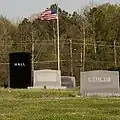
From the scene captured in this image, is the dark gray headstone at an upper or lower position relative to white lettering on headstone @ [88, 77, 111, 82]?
lower

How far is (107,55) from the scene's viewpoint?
4984cm

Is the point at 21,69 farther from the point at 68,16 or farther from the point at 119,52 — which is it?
the point at 68,16

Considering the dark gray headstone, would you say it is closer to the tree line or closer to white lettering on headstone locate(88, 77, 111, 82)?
white lettering on headstone locate(88, 77, 111, 82)

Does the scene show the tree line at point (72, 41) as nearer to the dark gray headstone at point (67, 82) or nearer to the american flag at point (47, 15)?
the american flag at point (47, 15)

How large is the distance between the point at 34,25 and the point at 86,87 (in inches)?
1447

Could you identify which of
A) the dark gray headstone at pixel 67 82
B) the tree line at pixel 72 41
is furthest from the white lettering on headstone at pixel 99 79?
the tree line at pixel 72 41

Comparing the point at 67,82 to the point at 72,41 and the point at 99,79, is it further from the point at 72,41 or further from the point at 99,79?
the point at 72,41

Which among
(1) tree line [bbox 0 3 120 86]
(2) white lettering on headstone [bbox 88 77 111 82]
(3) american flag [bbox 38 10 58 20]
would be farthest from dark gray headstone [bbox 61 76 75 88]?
(1) tree line [bbox 0 3 120 86]

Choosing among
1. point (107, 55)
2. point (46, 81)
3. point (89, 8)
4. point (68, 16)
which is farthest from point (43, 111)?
point (68, 16)

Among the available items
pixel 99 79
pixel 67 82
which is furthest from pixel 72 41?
pixel 99 79

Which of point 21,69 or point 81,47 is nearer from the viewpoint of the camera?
point 21,69

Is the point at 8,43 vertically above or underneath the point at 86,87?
above

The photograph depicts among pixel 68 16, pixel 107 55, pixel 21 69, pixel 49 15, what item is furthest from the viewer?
pixel 68 16

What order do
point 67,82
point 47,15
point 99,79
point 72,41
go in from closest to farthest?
point 99,79 → point 67,82 → point 47,15 → point 72,41
